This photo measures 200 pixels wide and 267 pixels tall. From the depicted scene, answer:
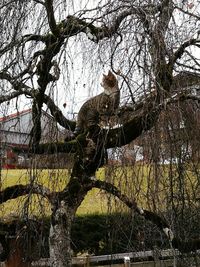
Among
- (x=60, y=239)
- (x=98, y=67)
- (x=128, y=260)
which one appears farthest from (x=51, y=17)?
(x=128, y=260)

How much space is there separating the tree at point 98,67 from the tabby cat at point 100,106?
0.07 m

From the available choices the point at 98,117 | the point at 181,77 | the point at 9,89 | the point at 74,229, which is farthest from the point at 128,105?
the point at 74,229

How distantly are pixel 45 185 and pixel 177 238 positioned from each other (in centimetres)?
104

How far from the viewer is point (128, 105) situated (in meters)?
3.40

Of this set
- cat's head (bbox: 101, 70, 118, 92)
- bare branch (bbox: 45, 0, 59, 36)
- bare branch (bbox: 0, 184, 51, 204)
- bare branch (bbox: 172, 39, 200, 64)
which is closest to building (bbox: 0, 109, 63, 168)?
bare branch (bbox: 0, 184, 51, 204)

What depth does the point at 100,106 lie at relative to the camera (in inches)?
135

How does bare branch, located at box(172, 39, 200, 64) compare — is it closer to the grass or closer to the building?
the grass

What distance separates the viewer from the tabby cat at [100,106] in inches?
129

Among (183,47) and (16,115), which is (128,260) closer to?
(16,115)

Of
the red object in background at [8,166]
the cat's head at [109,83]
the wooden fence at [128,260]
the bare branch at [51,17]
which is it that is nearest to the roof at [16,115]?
the red object in background at [8,166]

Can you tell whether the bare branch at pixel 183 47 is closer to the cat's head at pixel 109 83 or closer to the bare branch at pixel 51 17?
the cat's head at pixel 109 83

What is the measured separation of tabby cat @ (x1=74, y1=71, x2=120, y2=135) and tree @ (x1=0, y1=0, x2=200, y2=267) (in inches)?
2.7

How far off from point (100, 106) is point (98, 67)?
351 mm

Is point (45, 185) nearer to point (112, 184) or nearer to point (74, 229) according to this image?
point (112, 184)
